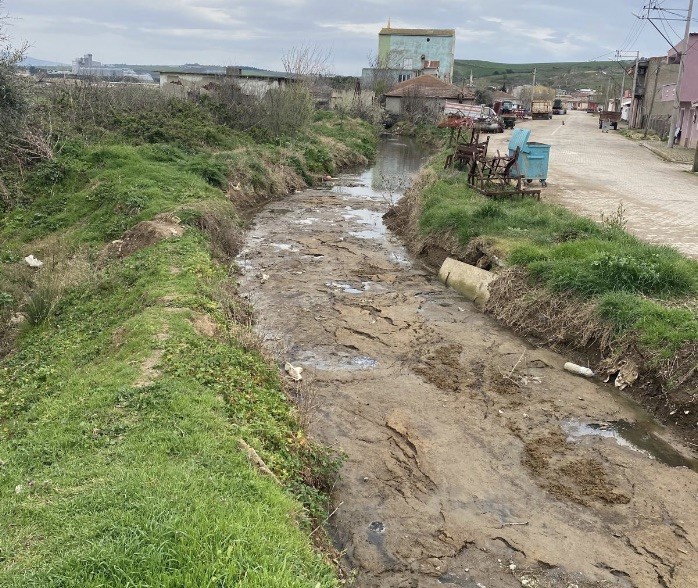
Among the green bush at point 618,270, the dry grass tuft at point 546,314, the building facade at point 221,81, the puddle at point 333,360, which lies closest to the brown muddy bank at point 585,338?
the dry grass tuft at point 546,314

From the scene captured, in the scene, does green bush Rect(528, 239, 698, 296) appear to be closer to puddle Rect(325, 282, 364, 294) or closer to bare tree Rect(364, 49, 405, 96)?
puddle Rect(325, 282, 364, 294)

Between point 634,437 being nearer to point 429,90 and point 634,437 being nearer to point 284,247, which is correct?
point 284,247

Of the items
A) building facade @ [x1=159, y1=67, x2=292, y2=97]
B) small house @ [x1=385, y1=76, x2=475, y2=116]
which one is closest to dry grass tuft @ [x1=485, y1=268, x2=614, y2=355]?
building facade @ [x1=159, y1=67, x2=292, y2=97]

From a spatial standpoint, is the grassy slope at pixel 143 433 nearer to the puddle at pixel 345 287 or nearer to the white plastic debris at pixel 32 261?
the white plastic debris at pixel 32 261

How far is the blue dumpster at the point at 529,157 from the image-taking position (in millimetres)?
16156

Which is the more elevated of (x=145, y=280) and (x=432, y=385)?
(x=145, y=280)

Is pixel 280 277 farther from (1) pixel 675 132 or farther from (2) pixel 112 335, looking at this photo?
(1) pixel 675 132

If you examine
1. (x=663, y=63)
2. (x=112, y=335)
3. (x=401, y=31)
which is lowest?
(x=112, y=335)

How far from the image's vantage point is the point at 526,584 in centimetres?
473

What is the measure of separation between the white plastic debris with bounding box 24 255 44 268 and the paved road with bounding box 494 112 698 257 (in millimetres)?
11669

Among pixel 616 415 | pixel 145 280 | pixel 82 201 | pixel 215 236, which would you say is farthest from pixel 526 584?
pixel 82 201

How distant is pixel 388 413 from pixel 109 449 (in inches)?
136

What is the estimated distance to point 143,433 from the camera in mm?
4953

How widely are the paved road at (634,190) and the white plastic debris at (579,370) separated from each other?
3.99 metres
